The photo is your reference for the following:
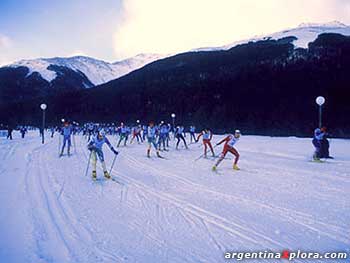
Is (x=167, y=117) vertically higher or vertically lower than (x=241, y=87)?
lower

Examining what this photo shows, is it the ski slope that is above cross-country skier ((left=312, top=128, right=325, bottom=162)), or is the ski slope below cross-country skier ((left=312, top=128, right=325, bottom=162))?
below

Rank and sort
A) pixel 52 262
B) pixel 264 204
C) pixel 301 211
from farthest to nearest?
pixel 264 204, pixel 301 211, pixel 52 262

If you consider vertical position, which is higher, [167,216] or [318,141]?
[318,141]

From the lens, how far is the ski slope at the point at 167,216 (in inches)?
Result: 188

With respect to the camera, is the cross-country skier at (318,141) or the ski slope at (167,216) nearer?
the ski slope at (167,216)

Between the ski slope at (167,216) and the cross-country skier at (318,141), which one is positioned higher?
the cross-country skier at (318,141)

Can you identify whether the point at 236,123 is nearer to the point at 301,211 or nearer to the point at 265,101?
the point at 265,101

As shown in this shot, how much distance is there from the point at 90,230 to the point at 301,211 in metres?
4.15

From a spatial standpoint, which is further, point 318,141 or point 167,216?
point 318,141

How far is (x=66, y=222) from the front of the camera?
235 inches

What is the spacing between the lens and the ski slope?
477 cm

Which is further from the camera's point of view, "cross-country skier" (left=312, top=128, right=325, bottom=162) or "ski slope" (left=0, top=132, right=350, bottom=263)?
"cross-country skier" (left=312, top=128, right=325, bottom=162)

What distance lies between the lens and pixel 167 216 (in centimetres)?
635

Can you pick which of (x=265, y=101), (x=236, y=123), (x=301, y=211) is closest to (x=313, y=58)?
(x=265, y=101)
